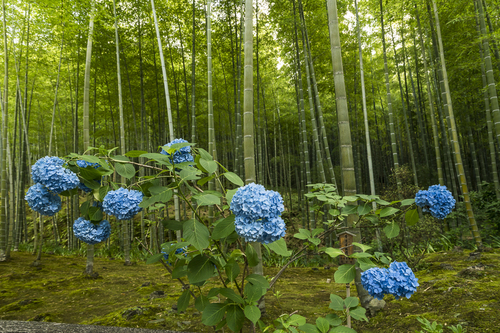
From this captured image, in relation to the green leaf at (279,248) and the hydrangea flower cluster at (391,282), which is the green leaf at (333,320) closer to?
the hydrangea flower cluster at (391,282)

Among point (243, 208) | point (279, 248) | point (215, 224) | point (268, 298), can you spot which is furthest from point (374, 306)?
point (243, 208)

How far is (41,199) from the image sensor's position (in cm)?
86

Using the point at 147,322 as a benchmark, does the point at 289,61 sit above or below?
above

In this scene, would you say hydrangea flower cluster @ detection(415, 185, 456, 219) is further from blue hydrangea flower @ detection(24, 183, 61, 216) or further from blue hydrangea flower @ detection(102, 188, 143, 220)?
blue hydrangea flower @ detection(24, 183, 61, 216)

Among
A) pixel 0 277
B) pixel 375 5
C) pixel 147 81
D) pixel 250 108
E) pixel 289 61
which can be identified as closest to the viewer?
pixel 250 108

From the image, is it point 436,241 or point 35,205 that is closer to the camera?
point 35,205

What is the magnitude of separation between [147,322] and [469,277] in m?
2.60

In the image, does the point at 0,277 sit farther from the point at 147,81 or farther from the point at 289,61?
the point at 289,61

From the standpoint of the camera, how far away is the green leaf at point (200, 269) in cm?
76

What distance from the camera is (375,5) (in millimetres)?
4340

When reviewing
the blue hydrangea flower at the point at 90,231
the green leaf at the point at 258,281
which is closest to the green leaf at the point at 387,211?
the green leaf at the point at 258,281

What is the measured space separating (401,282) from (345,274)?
17 cm

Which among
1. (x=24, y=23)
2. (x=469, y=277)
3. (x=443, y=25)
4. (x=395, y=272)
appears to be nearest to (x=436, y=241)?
(x=469, y=277)

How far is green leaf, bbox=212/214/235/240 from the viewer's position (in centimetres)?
73
